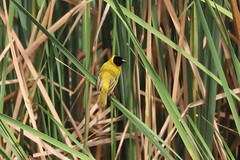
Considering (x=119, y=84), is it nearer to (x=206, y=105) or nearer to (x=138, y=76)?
(x=138, y=76)

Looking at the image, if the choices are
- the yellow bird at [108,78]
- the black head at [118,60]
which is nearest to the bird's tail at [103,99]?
the yellow bird at [108,78]

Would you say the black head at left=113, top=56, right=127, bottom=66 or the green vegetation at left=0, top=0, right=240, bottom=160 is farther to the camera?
the black head at left=113, top=56, right=127, bottom=66

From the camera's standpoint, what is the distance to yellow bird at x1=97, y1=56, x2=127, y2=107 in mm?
2166

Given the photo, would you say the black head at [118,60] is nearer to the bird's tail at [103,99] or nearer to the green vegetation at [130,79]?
the green vegetation at [130,79]

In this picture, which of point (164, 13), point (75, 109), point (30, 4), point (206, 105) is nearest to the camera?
point (206, 105)

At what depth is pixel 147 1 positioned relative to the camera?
81.4 inches

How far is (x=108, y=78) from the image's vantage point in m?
2.22

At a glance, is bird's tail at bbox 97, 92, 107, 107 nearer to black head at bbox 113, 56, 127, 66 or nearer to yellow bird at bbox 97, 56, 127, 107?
yellow bird at bbox 97, 56, 127, 107

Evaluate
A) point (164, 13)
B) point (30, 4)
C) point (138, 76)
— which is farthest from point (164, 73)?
point (30, 4)

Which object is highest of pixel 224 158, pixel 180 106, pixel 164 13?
pixel 164 13

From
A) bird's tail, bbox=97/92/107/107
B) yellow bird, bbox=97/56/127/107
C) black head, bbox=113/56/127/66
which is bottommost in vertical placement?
bird's tail, bbox=97/92/107/107

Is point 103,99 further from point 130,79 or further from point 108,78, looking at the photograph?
point 130,79

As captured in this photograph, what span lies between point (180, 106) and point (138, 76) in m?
0.24

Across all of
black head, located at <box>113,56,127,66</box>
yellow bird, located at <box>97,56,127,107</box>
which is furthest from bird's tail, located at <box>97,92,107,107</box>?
black head, located at <box>113,56,127,66</box>
